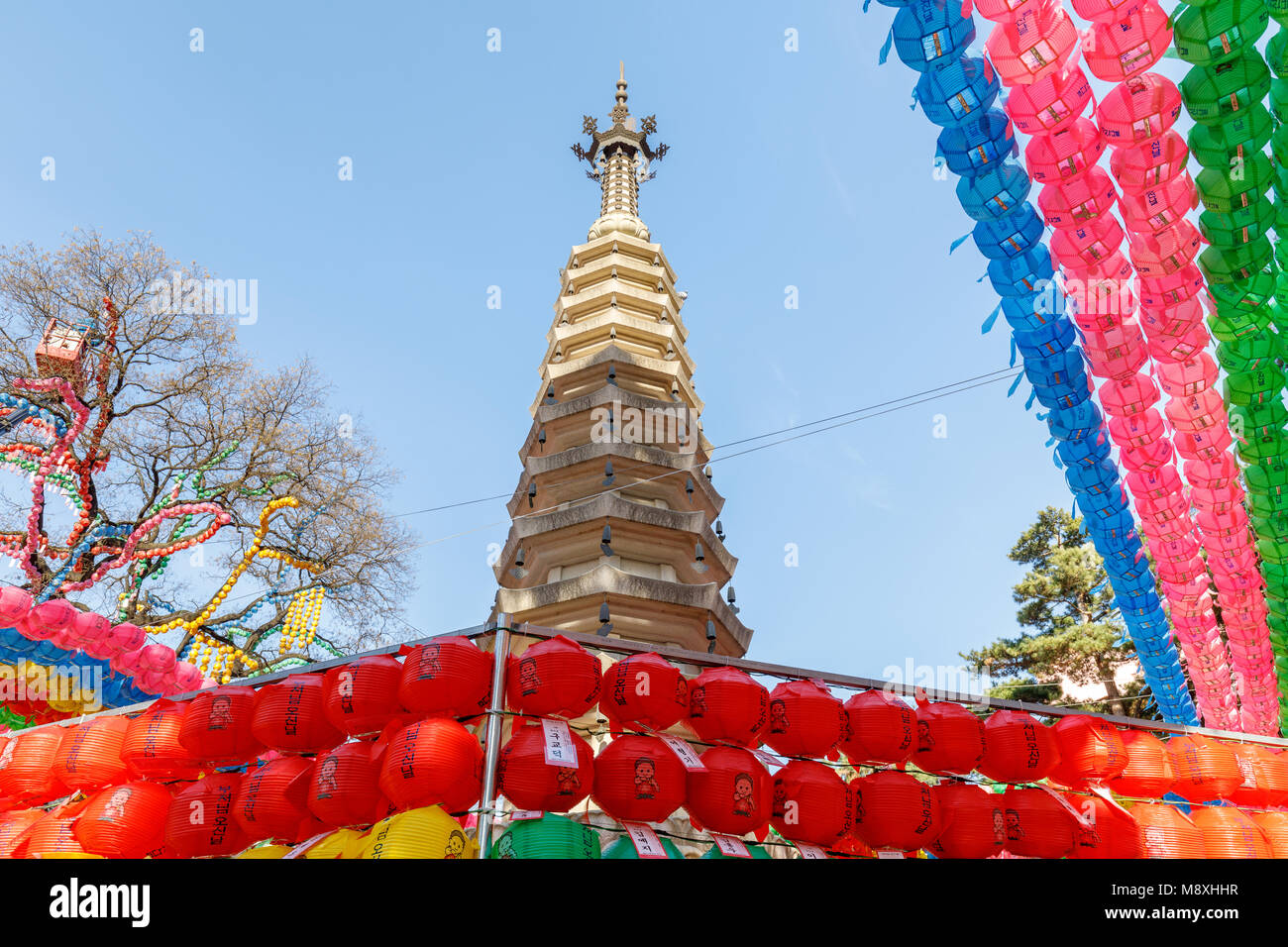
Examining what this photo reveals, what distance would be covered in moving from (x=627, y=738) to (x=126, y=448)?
13334 mm

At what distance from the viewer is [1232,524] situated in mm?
8477

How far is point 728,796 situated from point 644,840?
72 centimetres

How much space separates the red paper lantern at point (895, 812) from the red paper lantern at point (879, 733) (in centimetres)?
20

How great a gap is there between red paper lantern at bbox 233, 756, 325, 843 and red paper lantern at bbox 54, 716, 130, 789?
5.72 feet

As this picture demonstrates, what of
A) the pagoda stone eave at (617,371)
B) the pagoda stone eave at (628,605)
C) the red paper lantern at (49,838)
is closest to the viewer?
the red paper lantern at (49,838)

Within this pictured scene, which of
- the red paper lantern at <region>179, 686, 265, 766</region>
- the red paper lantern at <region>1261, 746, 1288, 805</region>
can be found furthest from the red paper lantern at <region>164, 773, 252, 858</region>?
the red paper lantern at <region>1261, 746, 1288, 805</region>

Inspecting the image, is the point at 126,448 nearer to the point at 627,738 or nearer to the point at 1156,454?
the point at 627,738

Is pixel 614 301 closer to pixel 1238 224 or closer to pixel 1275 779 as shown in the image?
pixel 1275 779

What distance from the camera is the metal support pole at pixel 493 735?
5680mm

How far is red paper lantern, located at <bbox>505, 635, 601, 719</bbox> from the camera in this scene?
6379 mm

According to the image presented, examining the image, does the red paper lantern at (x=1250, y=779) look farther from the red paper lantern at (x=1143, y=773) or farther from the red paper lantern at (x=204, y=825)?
the red paper lantern at (x=204, y=825)

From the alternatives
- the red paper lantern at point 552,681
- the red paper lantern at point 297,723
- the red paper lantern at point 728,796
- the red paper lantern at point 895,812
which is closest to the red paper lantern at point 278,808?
the red paper lantern at point 297,723

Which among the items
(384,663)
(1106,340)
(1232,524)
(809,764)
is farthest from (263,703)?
(1232,524)

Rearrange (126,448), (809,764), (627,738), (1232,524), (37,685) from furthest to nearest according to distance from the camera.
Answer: (126,448)
(37,685)
(1232,524)
(809,764)
(627,738)
